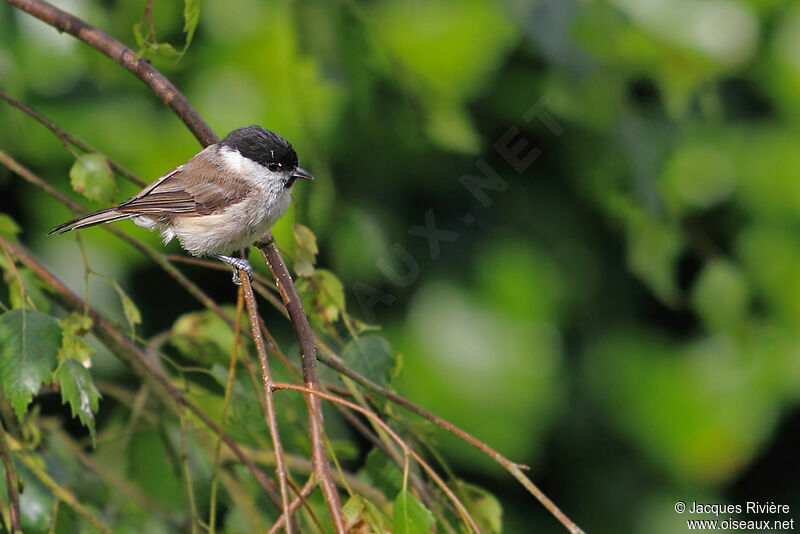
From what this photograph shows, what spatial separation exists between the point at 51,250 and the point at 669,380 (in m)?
2.18

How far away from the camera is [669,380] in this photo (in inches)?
122

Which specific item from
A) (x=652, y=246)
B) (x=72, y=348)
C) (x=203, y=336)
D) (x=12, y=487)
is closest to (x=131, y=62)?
(x=72, y=348)

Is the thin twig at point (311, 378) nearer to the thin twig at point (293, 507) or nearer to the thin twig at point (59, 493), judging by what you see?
the thin twig at point (293, 507)

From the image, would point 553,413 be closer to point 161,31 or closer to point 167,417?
point 167,417

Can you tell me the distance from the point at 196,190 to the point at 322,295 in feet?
2.29

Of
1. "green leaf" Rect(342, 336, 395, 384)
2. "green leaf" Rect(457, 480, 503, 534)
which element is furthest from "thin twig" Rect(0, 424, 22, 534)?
"green leaf" Rect(457, 480, 503, 534)

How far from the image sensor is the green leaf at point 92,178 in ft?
5.14

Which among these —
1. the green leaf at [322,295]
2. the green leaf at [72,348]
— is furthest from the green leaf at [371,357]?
the green leaf at [72,348]

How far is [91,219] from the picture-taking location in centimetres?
178

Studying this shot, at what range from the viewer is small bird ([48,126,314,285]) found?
6.48 ft

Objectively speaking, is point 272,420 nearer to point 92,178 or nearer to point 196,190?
point 92,178

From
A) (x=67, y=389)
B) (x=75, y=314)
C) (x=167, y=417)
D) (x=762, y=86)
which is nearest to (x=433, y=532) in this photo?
(x=67, y=389)

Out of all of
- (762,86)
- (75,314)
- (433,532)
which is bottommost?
(433,532)

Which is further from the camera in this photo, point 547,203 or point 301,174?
point 547,203
